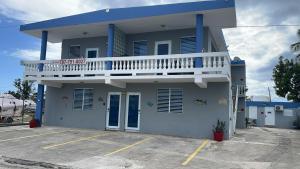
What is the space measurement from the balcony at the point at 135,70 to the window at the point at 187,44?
1985mm

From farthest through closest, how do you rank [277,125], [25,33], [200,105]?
[277,125] → [25,33] → [200,105]

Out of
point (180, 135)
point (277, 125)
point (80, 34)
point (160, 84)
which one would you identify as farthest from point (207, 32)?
point (277, 125)

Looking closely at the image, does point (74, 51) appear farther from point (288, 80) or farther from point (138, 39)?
point (288, 80)

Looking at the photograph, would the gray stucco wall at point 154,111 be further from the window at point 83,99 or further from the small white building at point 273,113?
the small white building at point 273,113

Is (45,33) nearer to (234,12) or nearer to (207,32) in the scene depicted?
(207,32)

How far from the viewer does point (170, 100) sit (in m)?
16.3

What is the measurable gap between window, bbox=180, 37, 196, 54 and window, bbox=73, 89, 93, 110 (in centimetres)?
607

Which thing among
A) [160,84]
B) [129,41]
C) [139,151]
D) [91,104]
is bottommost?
[139,151]

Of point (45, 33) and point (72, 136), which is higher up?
point (45, 33)

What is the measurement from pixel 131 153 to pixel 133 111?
6.26 m

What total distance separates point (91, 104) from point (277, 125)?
75.2 ft

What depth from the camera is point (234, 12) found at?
1424 centimetres

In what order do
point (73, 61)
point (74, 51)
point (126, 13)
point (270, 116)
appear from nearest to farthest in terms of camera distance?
1. point (126, 13)
2. point (73, 61)
3. point (74, 51)
4. point (270, 116)

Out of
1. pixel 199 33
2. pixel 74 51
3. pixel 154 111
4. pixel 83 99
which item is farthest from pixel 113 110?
pixel 199 33
